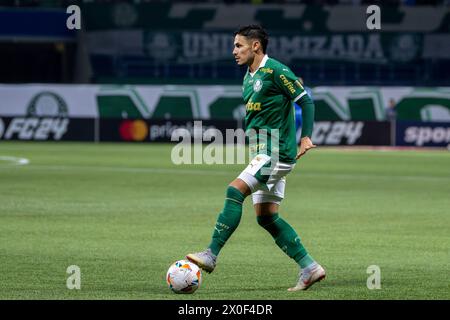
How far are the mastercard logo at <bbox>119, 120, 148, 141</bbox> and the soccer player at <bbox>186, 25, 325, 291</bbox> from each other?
3198 cm

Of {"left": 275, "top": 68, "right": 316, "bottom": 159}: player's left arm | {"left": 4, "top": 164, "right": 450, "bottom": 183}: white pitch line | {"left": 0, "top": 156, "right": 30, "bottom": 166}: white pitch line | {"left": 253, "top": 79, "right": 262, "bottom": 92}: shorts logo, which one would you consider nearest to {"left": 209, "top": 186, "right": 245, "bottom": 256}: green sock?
{"left": 275, "top": 68, "right": 316, "bottom": 159}: player's left arm

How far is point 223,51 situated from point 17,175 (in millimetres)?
26602

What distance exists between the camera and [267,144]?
10.0m

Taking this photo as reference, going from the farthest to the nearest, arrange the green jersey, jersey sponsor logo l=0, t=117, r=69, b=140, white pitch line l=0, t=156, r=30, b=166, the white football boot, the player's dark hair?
jersey sponsor logo l=0, t=117, r=69, b=140 < white pitch line l=0, t=156, r=30, b=166 < the player's dark hair < the green jersey < the white football boot

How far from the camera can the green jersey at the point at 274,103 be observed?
9.99 metres

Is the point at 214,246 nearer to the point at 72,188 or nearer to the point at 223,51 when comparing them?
the point at 72,188

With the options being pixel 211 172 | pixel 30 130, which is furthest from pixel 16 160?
pixel 30 130

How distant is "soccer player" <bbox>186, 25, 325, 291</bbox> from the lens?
992 cm

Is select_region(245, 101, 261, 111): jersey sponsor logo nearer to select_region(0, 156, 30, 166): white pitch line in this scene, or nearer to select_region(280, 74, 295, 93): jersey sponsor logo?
select_region(280, 74, 295, 93): jersey sponsor logo

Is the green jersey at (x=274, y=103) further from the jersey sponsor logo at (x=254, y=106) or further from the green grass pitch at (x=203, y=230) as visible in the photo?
the green grass pitch at (x=203, y=230)

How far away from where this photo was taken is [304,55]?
5009 cm

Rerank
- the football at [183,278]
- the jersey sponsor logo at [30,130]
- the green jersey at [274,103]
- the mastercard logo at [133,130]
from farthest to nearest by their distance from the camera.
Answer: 1. the mastercard logo at [133,130]
2. the jersey sponsor logo at [30,130]
3. the green jersey at [274,103]
4. the football at [183,278]

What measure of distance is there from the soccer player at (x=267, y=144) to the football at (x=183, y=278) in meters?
0.29

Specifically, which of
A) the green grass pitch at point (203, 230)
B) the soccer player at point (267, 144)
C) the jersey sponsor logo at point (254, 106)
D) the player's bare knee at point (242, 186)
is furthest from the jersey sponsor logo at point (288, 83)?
the green grass pitch at point (203, 230)
